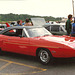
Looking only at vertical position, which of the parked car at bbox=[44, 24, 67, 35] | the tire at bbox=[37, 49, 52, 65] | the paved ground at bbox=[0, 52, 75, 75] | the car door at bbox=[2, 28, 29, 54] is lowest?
the paved ground at bbox=[0, 52, 75, 75]

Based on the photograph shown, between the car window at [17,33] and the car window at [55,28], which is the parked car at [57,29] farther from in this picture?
the car window at [17,33]

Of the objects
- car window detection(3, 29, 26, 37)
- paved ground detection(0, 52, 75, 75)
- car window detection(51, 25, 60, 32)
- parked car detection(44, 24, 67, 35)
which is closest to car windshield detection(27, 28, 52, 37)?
car window detection(3, 29, 26, 37)

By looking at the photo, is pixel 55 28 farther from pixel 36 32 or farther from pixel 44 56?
pixel 44 56

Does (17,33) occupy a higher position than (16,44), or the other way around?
(17,33)

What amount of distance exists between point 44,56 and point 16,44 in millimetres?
1549

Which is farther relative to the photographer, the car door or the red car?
the car door

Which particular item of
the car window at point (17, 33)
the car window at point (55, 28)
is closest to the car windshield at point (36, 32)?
the car window at point (17, 33)

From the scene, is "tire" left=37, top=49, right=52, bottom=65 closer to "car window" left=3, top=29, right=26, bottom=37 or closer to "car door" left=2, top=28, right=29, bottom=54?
"car door" left=2, top=28, right=29, bottom=54

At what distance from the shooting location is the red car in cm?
621

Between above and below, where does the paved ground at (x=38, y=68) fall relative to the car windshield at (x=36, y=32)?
below

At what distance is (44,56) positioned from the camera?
6656 mm

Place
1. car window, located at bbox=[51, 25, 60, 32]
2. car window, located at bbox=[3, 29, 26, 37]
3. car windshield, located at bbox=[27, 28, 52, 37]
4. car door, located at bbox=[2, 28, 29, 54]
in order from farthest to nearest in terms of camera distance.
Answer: car window, located at bbox=[51, 25, 60, 32]
car window, located at bbox=[3, 29, 26, 37]
car windshield, located at bbox=[27, 28, 52, 37]
car door, located at bbox=[2, 28, 29, 54]

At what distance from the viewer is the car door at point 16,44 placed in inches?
287

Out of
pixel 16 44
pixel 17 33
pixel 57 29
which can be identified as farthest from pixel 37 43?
pixel 57 29
